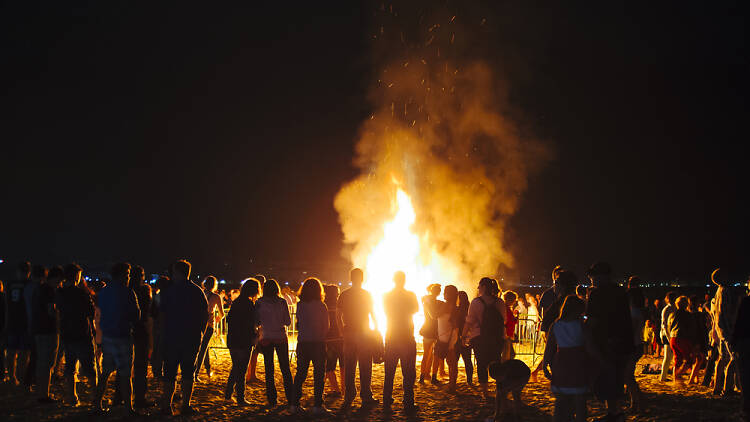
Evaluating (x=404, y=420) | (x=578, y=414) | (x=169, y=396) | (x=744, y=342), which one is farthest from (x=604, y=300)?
(x=169, y=396)

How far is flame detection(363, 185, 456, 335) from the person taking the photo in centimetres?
2289

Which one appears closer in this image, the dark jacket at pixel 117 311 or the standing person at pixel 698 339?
the dark jacket at pixel 117 311

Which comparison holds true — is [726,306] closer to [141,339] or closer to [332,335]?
[332,335]

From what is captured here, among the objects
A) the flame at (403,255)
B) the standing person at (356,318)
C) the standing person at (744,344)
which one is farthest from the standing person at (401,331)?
the flame at (403,255)

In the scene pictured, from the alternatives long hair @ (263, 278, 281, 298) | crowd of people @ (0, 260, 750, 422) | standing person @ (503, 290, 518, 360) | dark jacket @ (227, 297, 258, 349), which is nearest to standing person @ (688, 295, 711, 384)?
crowd of people @ (0, 260, 750, 422)

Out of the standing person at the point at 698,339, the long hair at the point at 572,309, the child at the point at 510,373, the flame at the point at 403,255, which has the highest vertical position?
the flame at the point at 403,255

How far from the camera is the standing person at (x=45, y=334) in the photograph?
8711 millimetres

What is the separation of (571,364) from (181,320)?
4.75 m

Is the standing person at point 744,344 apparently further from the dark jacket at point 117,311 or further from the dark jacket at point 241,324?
the dark jacket at point 117,311

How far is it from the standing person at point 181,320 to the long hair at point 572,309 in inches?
176

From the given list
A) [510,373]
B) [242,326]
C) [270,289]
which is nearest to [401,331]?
[510,373]

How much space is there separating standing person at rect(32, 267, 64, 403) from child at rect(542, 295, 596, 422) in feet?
22.9

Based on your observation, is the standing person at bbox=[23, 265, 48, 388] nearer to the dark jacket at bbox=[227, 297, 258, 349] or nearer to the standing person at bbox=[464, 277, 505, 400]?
the dark jacket at bbox=[227, 297, 258, 349]

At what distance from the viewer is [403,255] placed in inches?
930
